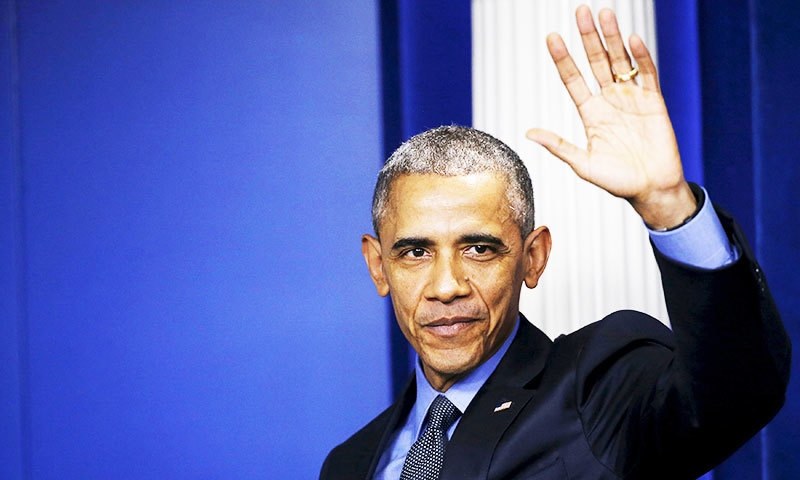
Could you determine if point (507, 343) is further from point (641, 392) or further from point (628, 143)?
point (628, 143)

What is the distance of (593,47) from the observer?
177cm

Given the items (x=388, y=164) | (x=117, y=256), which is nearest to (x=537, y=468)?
(x=388, y=164)

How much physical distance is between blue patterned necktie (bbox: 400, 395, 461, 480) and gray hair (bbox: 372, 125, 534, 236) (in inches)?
13.9

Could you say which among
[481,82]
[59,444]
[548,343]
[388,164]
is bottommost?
[59,444]

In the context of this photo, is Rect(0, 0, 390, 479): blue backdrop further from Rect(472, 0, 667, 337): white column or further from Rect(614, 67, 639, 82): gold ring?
Rect(614, 67, 639, 82): gold ring

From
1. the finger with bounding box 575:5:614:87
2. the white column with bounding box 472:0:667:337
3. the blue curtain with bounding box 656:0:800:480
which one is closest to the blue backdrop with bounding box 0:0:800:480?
the white column with bounding box 472:0:667:337

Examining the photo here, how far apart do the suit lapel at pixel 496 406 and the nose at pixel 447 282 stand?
17 centimetres

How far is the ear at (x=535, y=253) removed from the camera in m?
2.29

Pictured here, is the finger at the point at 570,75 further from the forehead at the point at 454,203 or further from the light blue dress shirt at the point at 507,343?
the forehead at the point at 454,203

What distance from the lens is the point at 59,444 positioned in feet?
11.0

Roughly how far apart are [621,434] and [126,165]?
191 cm

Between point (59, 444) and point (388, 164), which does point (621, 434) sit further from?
point (59, 444)

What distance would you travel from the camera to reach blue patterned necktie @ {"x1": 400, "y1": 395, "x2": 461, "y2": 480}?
2.16 metres

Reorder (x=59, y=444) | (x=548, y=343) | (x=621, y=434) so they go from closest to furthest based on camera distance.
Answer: (x=621, y=434)
(x=548, y=343)
(x=59, y=444)
